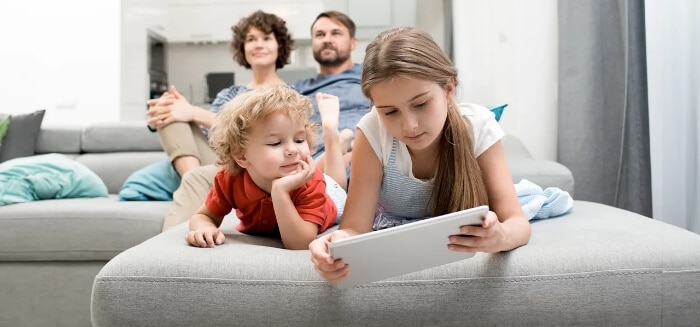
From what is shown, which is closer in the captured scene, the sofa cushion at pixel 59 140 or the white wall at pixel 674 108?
the white wall at pixel 674 108

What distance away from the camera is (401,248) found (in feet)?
3.26

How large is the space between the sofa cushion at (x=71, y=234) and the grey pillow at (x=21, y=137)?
817mm

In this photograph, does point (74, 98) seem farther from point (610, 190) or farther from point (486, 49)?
point (610, 190)

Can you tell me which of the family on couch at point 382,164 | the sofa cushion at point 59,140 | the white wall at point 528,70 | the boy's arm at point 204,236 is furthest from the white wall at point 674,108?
the sofa cushion at point 59,140

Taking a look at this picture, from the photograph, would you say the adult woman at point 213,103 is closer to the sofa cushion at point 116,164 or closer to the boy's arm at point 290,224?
the sofa cushion at point 116,164

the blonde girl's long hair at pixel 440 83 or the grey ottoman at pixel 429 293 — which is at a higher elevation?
the blonde girl's long hair at pixel 440 83

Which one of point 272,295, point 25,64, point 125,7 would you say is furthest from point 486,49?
point 25,64

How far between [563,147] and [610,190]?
27cm

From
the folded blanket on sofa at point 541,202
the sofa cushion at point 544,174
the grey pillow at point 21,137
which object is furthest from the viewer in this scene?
the grey pillow at point 21,137

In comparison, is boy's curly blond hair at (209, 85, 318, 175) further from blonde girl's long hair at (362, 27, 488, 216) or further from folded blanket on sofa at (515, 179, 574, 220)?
folded blanket on sofa at (515, 179, 574, 220)

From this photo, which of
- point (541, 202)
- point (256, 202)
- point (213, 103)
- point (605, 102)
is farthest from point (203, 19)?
point (541, 202)

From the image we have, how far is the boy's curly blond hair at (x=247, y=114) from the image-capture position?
4.24ft

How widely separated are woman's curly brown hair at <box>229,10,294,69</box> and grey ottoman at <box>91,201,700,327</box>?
1769 millimetres

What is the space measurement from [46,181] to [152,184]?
406 millimetres
